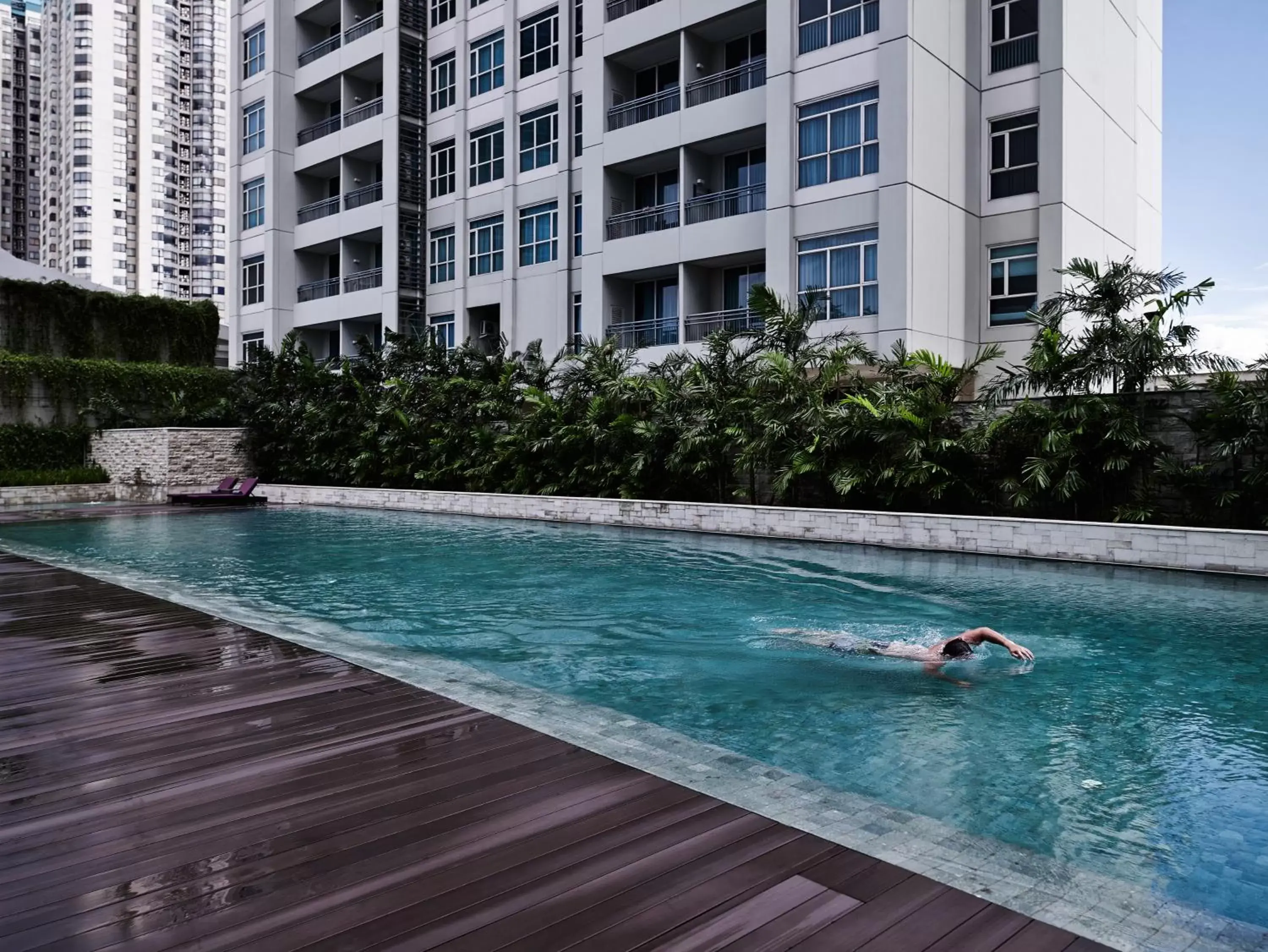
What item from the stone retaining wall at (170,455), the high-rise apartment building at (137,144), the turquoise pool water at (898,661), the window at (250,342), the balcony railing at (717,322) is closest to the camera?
the turquoise pool water at (898,661)

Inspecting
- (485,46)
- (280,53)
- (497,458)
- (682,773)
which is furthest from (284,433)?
(682,773)

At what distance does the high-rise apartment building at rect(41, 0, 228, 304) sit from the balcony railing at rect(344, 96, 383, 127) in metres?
79.2

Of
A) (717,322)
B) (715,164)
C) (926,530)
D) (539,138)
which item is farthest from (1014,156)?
(539,138)

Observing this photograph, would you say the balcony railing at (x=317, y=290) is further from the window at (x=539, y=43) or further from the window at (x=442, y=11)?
the window at (x=539, y=43)

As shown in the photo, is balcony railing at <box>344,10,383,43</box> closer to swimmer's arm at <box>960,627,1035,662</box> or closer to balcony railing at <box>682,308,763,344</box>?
balcony railing at <box>682,308,763,344</box>

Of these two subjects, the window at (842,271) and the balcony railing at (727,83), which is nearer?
the window at (842,271)

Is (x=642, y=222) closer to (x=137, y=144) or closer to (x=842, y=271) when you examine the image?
(x=842, y=271)

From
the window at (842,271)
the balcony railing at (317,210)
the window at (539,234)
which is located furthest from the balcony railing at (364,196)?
the window at (842,271)

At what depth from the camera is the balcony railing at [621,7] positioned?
87.8 feet

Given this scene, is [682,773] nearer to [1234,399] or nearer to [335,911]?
[335,911]

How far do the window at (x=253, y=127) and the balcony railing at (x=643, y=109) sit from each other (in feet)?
59.6

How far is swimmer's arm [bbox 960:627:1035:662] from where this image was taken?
714 centimetres

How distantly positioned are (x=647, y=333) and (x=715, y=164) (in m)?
5.03

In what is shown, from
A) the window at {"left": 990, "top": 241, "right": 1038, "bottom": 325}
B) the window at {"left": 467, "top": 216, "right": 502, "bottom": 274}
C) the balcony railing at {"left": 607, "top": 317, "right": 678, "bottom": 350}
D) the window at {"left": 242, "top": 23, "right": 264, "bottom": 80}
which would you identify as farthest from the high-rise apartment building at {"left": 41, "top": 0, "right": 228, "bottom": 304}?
the window at {"left": 990, "top": 241, "right": 1038, "bottom": 325}
